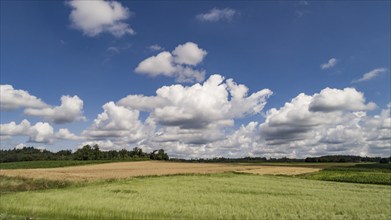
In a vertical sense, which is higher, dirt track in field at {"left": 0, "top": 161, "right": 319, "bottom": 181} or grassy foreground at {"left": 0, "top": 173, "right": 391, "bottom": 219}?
dirt track in field at {"left": 0, "top": 161, "right": 319, "bottom": 181}

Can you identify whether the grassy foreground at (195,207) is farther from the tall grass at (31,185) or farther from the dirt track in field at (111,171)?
the dirt track in field at (111,171)

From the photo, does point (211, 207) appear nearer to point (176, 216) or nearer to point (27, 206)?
point (176, 216)

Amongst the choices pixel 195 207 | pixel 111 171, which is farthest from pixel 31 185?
pixel 111 171

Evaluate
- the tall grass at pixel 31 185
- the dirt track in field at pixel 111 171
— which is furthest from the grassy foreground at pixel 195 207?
the dirt track in field at pixel 111 171

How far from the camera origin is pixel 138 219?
21891 millimetres

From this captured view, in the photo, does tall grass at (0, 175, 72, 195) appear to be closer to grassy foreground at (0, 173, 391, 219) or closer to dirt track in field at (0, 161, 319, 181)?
dirt track in field at (0, 161, 319, 181)

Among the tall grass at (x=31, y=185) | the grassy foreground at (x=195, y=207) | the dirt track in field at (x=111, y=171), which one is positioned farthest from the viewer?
the dirt track in field at (x=111, y=171)

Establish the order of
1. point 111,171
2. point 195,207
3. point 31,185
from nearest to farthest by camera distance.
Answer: point 195,207, point 31,185, point 111,171

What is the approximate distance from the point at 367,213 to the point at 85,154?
176665 millimetres

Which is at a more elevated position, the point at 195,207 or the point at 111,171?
the point at 111,171

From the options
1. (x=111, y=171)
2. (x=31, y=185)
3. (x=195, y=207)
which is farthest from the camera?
(x=111, y=171)

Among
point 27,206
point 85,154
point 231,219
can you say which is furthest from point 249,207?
point 85,154

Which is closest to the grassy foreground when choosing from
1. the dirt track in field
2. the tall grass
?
the tall grass

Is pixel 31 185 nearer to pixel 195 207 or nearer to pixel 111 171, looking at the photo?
pixel 195 207
